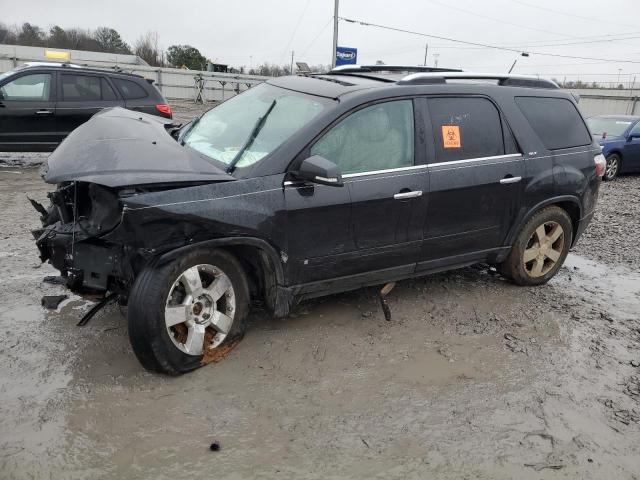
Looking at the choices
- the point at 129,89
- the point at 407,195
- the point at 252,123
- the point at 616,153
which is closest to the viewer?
the point at 407,195

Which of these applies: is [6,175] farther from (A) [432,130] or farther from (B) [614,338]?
(B) [614,338]

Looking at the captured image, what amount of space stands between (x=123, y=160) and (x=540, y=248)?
146 inches

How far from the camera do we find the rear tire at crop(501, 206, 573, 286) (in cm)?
465

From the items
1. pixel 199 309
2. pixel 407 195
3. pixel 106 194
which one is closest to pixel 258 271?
pixel 199 309

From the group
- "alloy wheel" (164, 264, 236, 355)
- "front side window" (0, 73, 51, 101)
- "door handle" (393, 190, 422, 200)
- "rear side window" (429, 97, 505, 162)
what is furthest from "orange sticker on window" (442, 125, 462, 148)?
"front side window" (0, 73, 51, 101)

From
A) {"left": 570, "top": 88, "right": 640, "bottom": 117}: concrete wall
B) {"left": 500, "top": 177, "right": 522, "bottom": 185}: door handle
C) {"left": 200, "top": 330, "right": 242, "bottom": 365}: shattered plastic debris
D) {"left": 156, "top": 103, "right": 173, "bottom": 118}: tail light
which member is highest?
{"left": 570, "top": 88, "right": 640, "bottom": 117}: concrete wall

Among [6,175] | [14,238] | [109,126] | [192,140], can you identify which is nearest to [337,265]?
[192,140]

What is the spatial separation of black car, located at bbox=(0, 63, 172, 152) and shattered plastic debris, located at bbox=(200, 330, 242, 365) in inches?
282

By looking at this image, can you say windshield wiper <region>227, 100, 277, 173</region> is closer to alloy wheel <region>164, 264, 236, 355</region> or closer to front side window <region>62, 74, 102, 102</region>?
alloy wheel <region>164, 264, 236, 355</region>

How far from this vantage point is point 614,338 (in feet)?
13.4

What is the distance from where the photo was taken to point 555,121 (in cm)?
470

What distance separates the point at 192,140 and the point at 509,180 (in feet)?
8.50

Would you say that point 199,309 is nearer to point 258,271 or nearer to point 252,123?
point 258,271

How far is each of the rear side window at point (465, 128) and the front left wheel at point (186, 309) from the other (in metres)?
1.85
